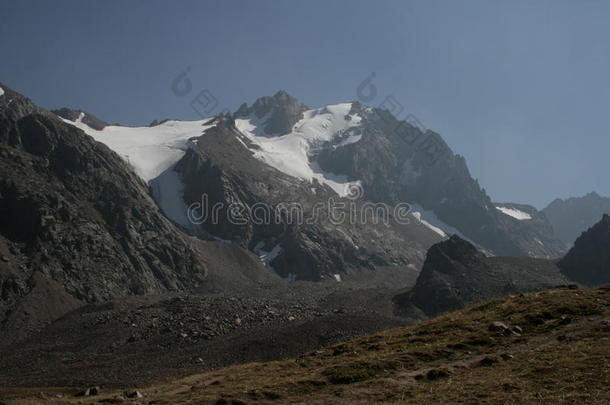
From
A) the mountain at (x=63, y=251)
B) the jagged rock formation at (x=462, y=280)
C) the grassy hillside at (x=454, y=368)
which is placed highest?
the jagged rock formation at (x=462, y=280)

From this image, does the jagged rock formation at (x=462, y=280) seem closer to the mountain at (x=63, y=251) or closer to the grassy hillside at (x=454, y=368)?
the mountain at (x=63, y=251)

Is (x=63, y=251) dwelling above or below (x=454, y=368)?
below

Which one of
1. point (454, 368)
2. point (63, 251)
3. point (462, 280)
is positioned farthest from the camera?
point (462, 280)

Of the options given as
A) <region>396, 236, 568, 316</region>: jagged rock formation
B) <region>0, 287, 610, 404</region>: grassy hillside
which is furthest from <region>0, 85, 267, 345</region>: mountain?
<region>0, 287, 610, 404</region>: grassy hillside

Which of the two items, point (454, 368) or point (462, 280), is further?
point (462, 280)

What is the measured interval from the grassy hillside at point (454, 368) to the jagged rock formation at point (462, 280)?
116868 mm

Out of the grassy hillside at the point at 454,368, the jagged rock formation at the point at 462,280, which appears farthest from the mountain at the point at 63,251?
the grassy hillside at the point at 454,368

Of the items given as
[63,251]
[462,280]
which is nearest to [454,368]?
[462,280]

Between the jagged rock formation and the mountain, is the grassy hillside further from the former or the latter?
the jagged rock formation

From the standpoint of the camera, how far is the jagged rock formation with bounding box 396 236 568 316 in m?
161

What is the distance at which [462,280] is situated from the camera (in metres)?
173

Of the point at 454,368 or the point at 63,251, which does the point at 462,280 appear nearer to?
the point at 63,251

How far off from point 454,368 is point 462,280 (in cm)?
14793

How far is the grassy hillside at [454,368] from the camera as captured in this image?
27.5 metres
